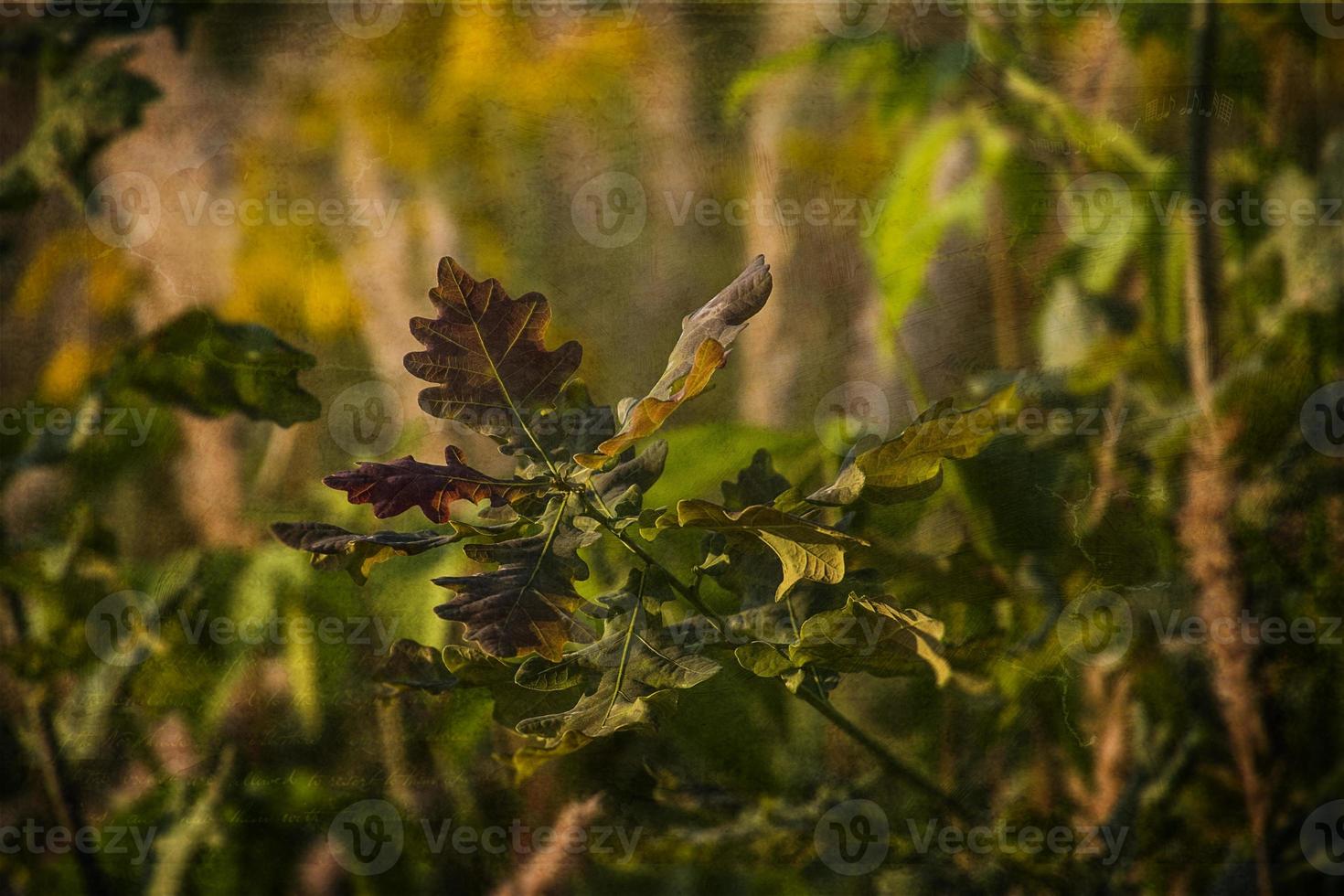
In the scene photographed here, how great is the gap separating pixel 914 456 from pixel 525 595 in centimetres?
21

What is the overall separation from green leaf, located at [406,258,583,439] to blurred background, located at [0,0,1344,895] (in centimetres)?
13

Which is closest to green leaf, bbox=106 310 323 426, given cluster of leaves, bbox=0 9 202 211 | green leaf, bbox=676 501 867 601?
cluster of leaves, bbox=0 9 202 211

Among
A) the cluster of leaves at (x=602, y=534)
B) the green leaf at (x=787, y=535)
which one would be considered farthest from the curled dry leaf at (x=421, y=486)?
the green leaf at (x=787, y=535)

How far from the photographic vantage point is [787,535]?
0.54m

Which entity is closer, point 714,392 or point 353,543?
point 353,543

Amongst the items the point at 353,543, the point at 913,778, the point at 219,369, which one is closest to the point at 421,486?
the point at 353,543

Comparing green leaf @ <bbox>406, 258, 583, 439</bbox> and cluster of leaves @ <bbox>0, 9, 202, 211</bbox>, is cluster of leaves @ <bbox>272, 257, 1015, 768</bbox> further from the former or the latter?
cluster of leaves @ <bbox>0, 9, 202, 211</bbox>

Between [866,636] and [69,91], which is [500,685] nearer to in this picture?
[866,636]

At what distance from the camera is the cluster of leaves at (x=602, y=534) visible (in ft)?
1.79

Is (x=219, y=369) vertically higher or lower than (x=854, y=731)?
higher

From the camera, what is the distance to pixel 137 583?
0.75m

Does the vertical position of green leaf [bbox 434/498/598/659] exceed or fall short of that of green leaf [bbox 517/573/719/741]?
it exceeds it

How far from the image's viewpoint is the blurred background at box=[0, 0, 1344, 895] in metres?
0.71

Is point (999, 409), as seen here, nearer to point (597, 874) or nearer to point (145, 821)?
point (597, 874)
